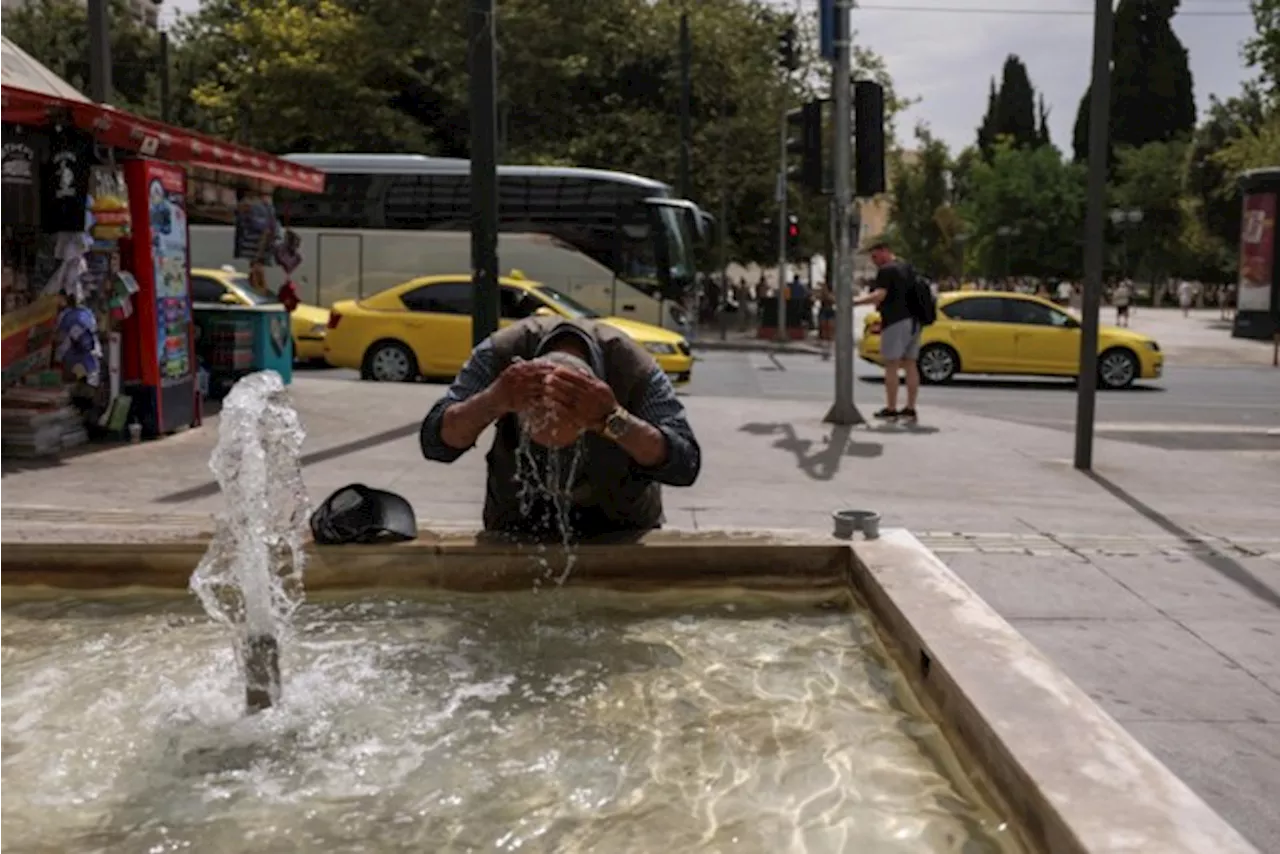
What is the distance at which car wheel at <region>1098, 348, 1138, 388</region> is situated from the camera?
20.4 m

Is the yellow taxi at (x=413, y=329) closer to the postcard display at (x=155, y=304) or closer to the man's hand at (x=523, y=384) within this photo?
the postcard display at (x=155, y=304)

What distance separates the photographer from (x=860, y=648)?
4.07 metres

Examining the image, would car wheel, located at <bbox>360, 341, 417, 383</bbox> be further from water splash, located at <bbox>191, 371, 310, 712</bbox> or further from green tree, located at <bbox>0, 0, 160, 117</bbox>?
green tree, located at <bbox>0, 0, 160, 117</bbox>

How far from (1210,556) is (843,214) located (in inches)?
263

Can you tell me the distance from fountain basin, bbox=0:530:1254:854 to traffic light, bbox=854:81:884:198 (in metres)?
7.59

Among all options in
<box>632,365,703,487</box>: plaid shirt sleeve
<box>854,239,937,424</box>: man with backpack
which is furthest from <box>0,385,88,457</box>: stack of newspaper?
<box>854,239,937,424</box>: man with backpack

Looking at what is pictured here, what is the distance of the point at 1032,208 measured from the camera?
67.2 metres

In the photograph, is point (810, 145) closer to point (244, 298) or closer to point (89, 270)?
point (89, 270)

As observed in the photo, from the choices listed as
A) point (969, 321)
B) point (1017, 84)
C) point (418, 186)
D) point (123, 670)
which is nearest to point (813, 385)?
point (969, 321)

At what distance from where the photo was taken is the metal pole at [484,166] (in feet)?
30.8

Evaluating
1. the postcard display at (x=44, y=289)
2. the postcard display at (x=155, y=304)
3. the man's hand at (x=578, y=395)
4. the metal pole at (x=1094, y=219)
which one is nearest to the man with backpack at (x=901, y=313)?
the metal pole at (x=1094, y=219)

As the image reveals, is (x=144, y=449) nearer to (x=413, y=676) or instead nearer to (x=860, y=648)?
(x=413, y=676)

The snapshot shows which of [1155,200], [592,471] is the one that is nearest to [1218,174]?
[1155,200]

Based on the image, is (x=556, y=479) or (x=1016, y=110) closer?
(x=556, y=479)
